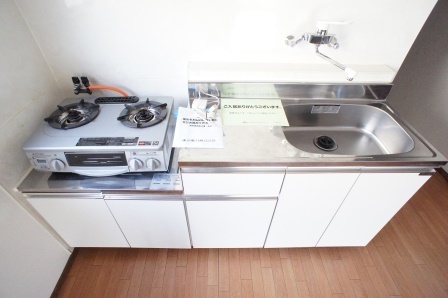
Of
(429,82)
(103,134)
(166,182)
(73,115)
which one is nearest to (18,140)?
(73,115)

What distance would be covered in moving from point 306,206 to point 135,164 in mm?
842

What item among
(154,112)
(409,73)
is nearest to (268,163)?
(154,112)

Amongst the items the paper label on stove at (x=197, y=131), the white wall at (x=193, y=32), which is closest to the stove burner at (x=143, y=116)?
the paper label on stove at (x=197, y=131)

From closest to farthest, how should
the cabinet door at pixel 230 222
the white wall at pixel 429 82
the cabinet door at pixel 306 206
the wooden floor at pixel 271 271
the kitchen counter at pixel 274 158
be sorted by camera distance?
the kitchen counter at pixel 274 158, the cabinet door at pixel 306 206, the cabinet door at pixel 230 222, the wooden floor at pixel 271 271, the white wall at pixel 429 82

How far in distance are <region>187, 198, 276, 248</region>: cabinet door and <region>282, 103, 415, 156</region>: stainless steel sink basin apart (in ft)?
1.42

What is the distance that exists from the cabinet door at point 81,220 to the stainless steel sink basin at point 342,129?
1.08 metres

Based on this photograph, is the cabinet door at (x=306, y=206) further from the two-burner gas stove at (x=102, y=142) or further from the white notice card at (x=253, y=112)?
the two-burner gas stove at (x=102, y=142)

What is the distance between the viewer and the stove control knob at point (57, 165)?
38.4 inches

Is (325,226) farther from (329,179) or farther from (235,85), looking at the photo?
(235,85)

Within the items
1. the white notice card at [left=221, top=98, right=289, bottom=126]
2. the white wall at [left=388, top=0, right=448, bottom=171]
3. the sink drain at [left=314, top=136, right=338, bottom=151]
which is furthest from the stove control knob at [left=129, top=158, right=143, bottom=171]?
the white wall at [left=388, top=0, right=448, bottom=171]

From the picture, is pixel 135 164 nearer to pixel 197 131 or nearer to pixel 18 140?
pixel 197 131

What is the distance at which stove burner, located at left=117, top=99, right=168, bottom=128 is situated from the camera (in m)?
1.06

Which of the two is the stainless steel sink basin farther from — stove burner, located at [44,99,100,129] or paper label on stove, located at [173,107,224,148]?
stove burner, located at [44,99,100,129]

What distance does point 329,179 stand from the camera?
1013mm
